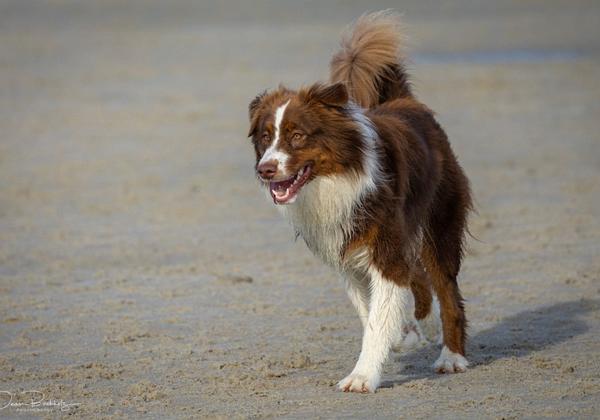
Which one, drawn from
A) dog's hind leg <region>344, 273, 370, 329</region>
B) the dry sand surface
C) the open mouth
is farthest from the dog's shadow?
the open mouth

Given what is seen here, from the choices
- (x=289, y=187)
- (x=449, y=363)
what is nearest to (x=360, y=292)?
(x=449, y=363)

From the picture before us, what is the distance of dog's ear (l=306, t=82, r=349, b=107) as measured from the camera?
20.2 feet

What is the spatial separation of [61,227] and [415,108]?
5158 mm

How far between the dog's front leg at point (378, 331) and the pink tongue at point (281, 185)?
26.2 inches

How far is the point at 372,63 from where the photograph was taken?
7449mm

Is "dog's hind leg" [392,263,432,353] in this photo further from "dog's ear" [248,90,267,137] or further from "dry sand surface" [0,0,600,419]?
"dog's ear" [248,90,267,137]

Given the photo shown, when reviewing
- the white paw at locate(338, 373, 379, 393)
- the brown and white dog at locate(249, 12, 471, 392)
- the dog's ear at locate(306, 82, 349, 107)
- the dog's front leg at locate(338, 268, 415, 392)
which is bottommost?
the white paw at locate(338, 373, 379, 393)

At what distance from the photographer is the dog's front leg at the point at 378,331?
20.1ft

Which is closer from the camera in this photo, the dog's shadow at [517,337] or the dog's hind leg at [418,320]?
the dog's shadow at [517,337]

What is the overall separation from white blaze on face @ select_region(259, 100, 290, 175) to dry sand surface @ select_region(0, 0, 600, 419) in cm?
123

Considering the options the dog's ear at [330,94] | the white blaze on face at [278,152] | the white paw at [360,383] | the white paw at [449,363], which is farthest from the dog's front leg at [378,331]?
the dog's ear at [330,94]

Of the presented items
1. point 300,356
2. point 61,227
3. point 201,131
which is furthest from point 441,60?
point 300,356
